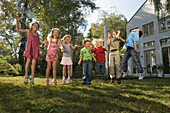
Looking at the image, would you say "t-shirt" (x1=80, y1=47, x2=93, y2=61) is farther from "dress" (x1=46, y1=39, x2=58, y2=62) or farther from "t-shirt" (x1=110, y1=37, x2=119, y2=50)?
"dress" (x1=46, y1=39, x2=58, y2=62)

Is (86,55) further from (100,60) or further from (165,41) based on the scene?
(165,41)

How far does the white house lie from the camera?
13.1 metres

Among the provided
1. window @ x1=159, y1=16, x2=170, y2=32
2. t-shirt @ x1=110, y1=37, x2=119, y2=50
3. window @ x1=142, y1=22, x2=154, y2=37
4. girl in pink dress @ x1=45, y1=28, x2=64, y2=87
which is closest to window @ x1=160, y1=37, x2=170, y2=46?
window @ x1=159, y1=16, x2=170, y2=32

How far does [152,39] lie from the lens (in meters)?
14.4

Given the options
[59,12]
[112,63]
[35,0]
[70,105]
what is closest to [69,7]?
[59,12]

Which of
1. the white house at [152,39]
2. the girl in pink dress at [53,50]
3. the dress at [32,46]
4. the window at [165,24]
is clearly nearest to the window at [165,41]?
the white house at [152,39]

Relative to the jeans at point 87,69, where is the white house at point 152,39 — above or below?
above

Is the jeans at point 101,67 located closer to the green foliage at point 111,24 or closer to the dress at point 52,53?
the dress at point 52,53

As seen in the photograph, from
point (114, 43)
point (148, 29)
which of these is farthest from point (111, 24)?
point (114, 43)

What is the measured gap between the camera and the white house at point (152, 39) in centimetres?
1308

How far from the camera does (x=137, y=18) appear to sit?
16484mm

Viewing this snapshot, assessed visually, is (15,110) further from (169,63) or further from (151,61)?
(151,61)

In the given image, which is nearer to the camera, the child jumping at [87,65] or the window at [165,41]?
the child jumping at [87,65]

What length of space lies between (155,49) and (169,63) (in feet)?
6.87
